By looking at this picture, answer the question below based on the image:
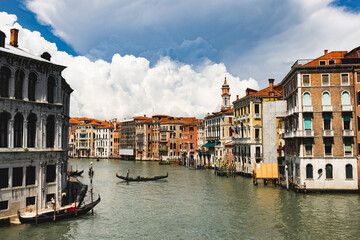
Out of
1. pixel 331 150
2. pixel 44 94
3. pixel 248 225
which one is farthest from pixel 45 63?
pixel 331 150

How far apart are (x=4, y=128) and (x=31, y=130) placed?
1486mm

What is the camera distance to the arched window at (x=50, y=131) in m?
19.0

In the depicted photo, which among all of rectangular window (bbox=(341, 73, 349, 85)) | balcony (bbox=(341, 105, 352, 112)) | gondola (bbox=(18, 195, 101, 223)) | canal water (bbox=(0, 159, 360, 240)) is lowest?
canal water (bbox=(0, 159, 360, 240))

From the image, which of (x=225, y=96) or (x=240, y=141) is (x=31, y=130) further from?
(x=225, y=96)

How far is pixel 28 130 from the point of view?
18.0m

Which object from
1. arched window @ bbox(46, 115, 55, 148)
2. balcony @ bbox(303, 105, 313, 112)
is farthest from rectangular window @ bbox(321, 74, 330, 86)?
arched window @ bbox(46, 115, 55, 148)

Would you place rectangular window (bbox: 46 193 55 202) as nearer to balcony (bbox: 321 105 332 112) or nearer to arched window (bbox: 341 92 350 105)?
balcony (bbox: 321 105 332 112)

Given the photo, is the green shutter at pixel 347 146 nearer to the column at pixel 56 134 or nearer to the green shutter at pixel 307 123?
the green shutter at pixel 307 123

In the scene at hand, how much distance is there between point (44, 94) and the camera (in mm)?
18641

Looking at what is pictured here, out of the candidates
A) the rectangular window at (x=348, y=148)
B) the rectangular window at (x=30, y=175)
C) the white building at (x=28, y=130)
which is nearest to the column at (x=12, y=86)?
the white building at (x=28, y=130)

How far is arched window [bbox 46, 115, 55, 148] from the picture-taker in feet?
62.4

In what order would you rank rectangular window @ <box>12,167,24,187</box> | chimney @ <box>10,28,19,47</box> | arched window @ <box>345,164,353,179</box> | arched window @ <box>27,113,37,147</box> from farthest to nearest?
arched window @ <box>345,164,353,179</box> → chimney @ <box>10,28,19,47</box> → arched window @ <box>27,113,37,147</box> → rectangular window @ <box>12,167,24,187</box>

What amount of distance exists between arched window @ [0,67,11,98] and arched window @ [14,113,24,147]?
1.29 metres

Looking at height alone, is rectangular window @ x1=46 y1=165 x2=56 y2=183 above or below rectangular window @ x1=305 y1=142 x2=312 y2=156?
below
